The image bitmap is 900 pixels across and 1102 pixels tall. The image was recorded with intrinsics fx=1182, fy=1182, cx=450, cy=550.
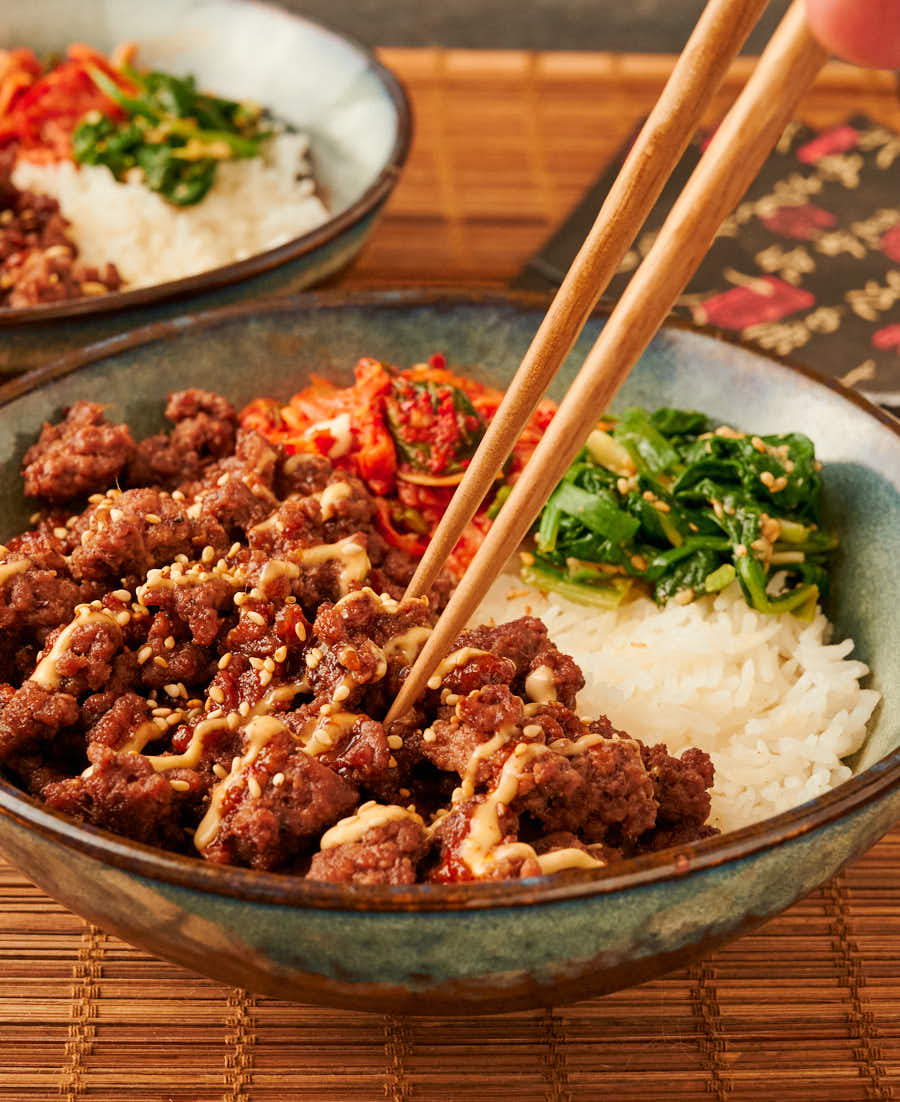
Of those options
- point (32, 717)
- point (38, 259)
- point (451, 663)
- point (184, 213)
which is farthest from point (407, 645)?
point (184, 213)

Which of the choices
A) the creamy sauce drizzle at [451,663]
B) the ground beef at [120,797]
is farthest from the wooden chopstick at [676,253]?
the ground beef at [120,797]

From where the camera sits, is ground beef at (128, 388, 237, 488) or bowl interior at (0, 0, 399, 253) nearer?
ground beef at (128, 388, 237, 488)

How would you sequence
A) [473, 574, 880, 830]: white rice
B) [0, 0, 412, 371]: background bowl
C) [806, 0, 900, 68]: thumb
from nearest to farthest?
[806, 0, 900, 68]: thumb → [473, 574, 880, 830]: white rice → [0, 0, 412, 371]: background bowl

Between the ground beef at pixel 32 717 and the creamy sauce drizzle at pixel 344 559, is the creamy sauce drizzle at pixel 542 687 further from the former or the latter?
the ground beef at pixel 32 717

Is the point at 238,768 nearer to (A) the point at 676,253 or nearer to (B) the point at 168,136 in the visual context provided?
(A) the point at 676,253

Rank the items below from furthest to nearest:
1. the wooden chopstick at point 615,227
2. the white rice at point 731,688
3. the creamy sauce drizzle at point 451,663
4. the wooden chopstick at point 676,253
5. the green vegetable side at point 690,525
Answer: the green vegetable side at point 690,525
the white rice at point 731,688
the creamy sauce drizzle at point 451,663
the wooden chopstick at point 615,227
the wooden chopstick at point 676,253

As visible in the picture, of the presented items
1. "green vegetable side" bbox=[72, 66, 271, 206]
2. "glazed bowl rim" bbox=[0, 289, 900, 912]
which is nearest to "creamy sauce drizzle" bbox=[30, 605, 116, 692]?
"glazed bowl rim" bbox=[0, 289, 900, 912]

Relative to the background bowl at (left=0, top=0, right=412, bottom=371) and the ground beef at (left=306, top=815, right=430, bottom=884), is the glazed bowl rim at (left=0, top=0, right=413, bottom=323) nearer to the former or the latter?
the background bowl at (left=0, top=0, right=412, bottom=371)

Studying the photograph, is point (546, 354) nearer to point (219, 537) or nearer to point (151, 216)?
point (219, 537)
